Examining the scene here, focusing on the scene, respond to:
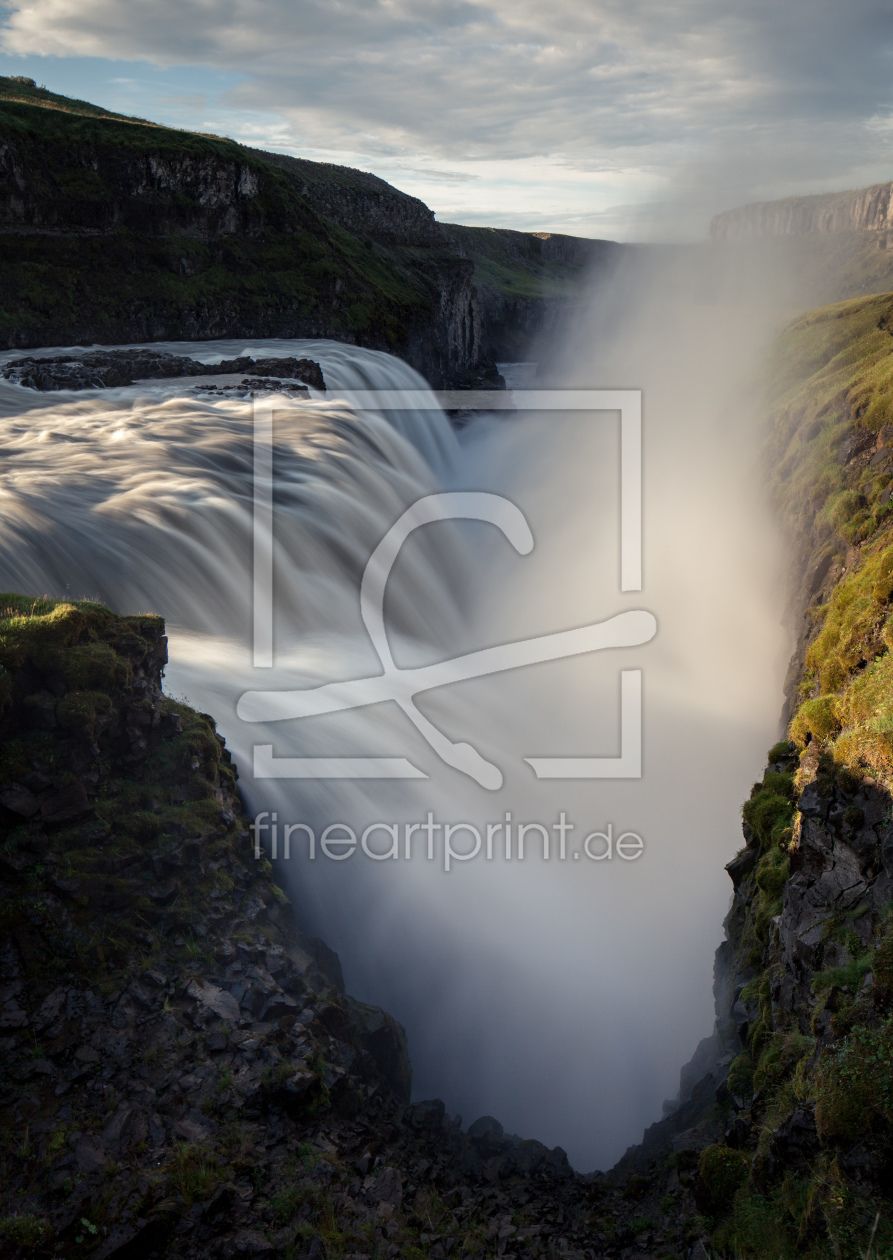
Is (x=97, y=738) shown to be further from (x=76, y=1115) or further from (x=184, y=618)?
(x=184, y=618)

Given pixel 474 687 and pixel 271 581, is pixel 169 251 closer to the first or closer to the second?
pixel 271 581

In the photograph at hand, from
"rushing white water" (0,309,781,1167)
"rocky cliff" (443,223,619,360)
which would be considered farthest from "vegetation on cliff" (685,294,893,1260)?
"rocky cliff" (443,223,619,360)

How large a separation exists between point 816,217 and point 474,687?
131 metres

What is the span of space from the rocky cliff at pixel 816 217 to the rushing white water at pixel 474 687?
99448mm

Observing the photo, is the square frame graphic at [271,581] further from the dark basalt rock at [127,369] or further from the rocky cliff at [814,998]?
the rocky cliff at [814,998]

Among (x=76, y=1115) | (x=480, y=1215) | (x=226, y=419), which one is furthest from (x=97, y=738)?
(x=226, y=419)

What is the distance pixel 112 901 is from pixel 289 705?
5431 millimetres

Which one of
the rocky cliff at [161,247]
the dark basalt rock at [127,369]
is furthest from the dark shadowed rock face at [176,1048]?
the rocky cliff at [161,247]

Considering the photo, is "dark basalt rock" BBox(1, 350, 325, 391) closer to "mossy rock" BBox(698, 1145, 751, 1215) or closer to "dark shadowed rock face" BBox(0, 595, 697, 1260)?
"dark shadowed rock face" BBox(0, 595, 697, 1260)

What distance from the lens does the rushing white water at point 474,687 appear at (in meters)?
10.4

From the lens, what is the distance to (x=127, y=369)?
34.5 meters

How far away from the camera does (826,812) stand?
23.0 feet

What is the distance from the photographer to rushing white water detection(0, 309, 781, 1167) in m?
10.4

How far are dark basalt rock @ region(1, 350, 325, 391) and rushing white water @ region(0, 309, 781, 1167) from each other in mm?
1897
